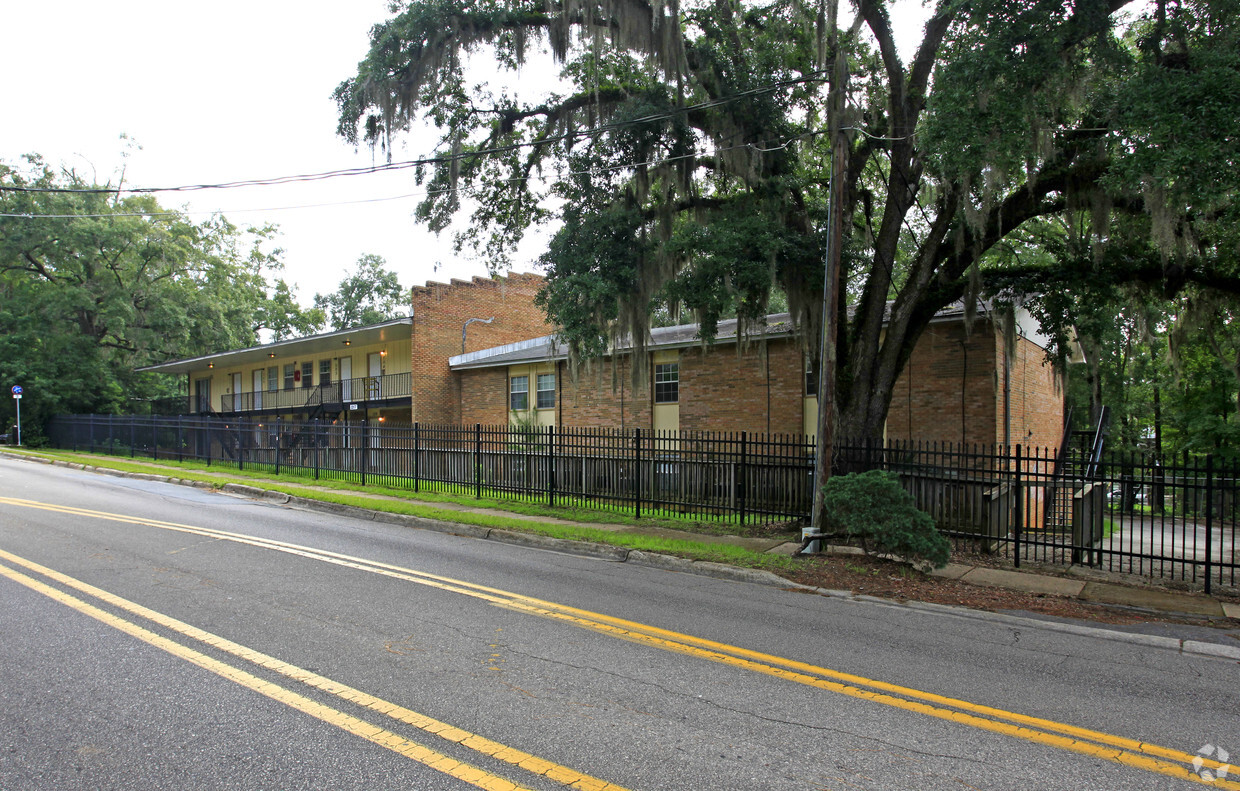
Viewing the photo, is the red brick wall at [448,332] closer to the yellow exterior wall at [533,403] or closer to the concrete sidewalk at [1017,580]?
the yellow exterior wall at [533,403]

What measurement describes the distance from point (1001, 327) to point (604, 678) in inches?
536

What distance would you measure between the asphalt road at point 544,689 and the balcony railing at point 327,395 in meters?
21.4

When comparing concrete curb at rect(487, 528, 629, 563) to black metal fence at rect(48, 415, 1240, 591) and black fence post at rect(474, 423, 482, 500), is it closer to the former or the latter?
black metal fence at rect(48, 415, 1240, 591)

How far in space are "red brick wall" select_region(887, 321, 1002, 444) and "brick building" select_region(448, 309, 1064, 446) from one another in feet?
0.07

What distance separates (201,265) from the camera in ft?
134

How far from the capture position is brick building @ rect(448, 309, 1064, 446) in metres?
16.4

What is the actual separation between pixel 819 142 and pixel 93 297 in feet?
120

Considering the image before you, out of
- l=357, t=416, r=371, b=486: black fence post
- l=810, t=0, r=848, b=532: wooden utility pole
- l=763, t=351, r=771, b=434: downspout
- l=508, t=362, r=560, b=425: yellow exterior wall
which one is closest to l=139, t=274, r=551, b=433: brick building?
l=508, t=362, r=560, b=425: yellow exterior wall

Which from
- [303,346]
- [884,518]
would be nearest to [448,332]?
[303,346]

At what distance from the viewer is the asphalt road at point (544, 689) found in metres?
3.70

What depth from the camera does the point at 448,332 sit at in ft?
96.5

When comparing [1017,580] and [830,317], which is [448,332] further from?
[1017,580]

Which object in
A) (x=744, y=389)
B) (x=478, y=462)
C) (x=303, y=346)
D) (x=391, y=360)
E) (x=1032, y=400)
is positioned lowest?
(x=478, y=462)

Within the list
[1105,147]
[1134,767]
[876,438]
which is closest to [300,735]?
[1134,767]
